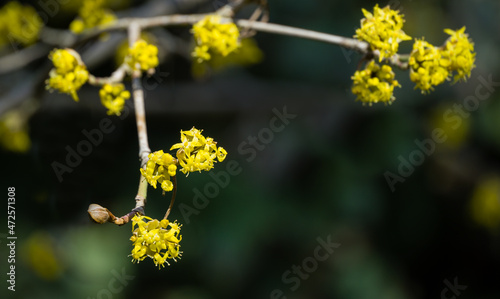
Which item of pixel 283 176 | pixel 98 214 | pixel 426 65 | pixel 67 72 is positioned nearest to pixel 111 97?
pixel 67 72

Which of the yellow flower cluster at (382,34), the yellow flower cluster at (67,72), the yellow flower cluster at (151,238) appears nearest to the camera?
the yellow flower cluster at (151,238)

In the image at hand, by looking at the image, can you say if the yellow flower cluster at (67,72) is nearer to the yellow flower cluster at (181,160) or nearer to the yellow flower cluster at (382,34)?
the yellow flower cluster at (181,160)

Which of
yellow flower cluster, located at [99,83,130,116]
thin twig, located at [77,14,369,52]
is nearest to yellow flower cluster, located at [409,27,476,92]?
thin twig, located at [77,14,369,52]

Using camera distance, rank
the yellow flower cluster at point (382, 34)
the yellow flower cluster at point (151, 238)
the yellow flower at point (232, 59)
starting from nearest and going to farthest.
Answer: the yellow flower cluster at point (151, 238), the yellow flower cluster at point (382, 34), the yellow flower at point (232, 59)

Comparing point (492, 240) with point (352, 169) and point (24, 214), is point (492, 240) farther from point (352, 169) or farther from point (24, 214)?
point (24, 214)

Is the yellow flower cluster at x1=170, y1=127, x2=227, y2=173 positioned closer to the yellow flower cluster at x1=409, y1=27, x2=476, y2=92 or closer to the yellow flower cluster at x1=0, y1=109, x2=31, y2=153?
the yellow flower cluster at x1=409, y1=27, x2=476, y2=92

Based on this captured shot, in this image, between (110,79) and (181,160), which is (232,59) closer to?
(110,79)

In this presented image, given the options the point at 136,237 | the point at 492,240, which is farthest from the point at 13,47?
the point at 492,240

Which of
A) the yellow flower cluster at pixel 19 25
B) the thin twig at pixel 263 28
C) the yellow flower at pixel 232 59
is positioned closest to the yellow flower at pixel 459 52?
the thin twig at pixel 263 28
